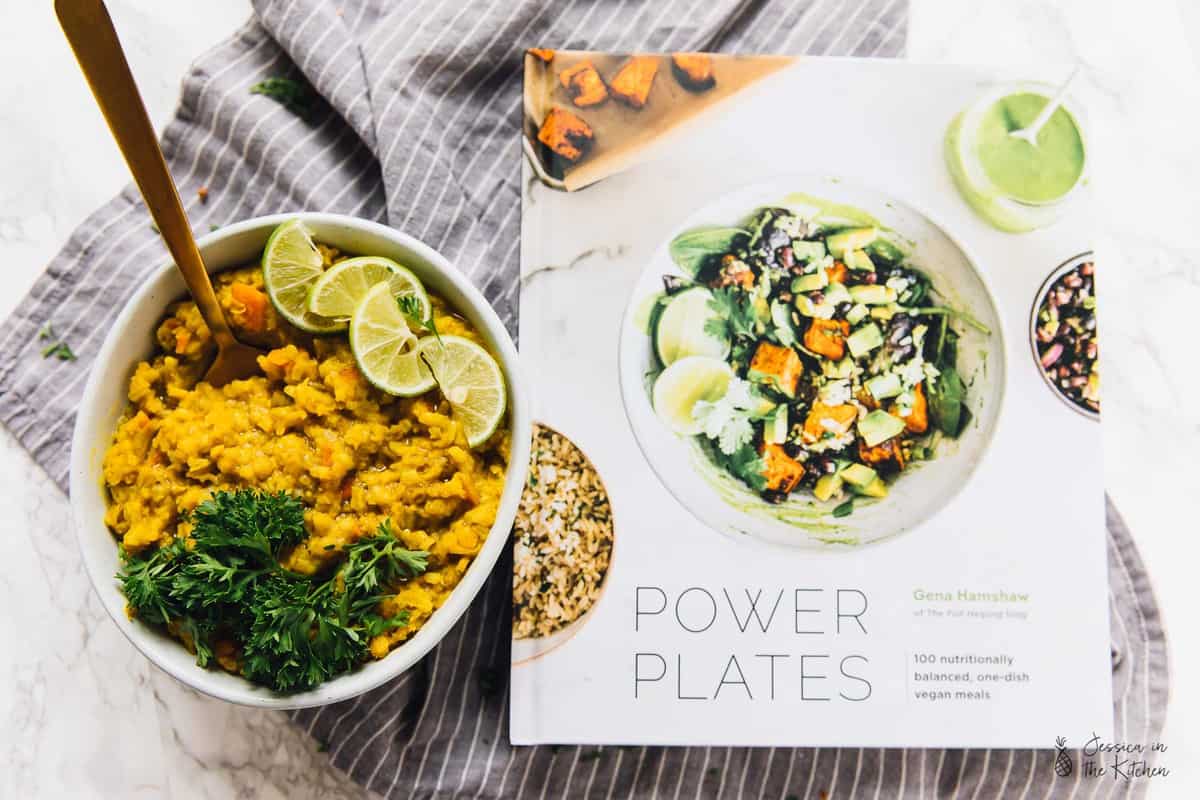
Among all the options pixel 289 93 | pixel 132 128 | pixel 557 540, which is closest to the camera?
pixel 132 128

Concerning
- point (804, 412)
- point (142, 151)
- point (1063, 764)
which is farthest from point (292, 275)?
point (1063, 764)

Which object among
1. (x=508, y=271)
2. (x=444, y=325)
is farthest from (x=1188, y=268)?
(x=444, y=325)

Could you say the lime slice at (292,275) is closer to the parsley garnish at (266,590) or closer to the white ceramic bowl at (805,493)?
the parsley garnish at (266,590)

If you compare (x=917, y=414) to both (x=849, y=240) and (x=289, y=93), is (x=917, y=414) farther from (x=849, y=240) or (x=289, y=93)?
(x=289, y=93)

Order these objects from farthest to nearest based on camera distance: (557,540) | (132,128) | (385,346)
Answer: (557,540) → (385,346) → (132,128)

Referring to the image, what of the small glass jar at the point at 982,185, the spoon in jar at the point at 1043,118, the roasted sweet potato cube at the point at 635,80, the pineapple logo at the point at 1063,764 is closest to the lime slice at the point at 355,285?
the roasted sweet potato cube at the point at 635,80

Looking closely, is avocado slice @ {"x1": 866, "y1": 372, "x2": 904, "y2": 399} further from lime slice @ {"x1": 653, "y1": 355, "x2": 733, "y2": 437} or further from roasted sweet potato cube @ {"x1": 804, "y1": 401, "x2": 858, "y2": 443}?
lime slice @ {"x1": 653, "y1": 355, "x2": 733, "y2": 437}

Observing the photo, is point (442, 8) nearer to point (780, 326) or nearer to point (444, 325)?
point (444, 325)
